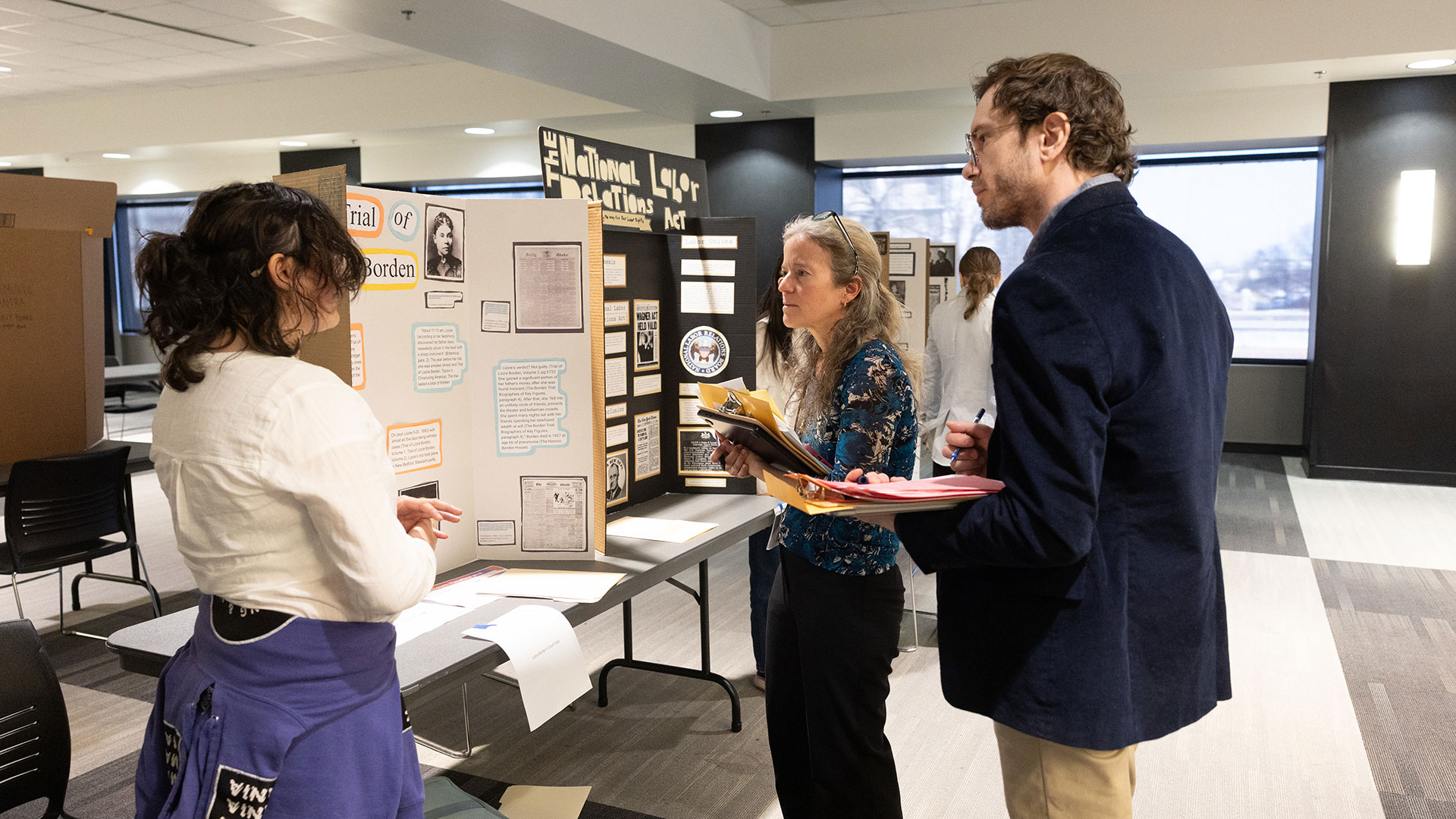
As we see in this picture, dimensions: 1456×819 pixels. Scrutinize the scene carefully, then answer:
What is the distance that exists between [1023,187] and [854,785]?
1197 mm

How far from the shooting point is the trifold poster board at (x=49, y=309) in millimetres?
3590

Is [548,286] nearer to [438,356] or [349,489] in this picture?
[438,356]

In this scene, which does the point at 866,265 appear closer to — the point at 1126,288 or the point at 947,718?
the point at 1126,288

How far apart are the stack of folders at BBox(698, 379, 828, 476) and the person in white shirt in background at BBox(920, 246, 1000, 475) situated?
8.55ft

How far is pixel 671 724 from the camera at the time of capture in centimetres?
311

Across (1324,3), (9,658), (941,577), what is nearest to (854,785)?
(941,577)

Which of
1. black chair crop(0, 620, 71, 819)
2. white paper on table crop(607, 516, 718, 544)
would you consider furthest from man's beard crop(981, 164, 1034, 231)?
black chair crop(0, 620, 71, 819)

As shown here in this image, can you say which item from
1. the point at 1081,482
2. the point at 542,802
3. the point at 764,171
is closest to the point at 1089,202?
the point at 1081,482

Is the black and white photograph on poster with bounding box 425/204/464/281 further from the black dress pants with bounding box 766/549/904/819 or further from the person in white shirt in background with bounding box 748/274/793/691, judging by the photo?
the black dress pants with bounding box 766/549/904/819

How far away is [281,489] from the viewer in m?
1.10

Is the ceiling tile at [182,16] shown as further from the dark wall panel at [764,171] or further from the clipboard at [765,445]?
the clipboard at [765,445]

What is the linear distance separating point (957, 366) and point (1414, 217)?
4.47m

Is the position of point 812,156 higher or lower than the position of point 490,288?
higher

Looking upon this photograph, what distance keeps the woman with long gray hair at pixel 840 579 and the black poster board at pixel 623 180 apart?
2.21 feet
